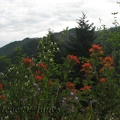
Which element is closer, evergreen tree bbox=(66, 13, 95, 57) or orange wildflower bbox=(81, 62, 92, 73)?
orange wildflower bbox=(81, 62, 92, 73)

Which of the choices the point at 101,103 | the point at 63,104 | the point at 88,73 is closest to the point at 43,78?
the point at 63,104

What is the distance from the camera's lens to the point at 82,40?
65.5 ft

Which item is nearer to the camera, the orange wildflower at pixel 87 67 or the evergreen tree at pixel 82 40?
the orange wildflower at pixel 87 67

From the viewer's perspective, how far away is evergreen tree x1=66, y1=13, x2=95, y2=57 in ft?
61.7

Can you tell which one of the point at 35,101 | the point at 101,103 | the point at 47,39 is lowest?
the point at 101,103

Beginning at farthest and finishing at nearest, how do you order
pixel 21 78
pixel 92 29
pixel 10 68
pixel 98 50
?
pixel 92 29, pixel 10 68, pixel 98 50, pixel 21 78

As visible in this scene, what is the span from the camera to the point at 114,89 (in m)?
6.77

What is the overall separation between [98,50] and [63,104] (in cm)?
156

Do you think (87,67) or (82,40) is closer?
(87,67)

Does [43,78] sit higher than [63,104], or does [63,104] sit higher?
[43,78]

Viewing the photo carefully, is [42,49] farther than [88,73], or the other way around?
[42,49]

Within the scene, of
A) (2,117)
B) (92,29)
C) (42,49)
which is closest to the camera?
(2,117)

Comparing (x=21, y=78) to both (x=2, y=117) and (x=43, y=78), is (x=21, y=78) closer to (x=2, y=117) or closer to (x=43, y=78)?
(x=43, y=78)

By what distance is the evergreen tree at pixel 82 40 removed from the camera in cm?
1881
